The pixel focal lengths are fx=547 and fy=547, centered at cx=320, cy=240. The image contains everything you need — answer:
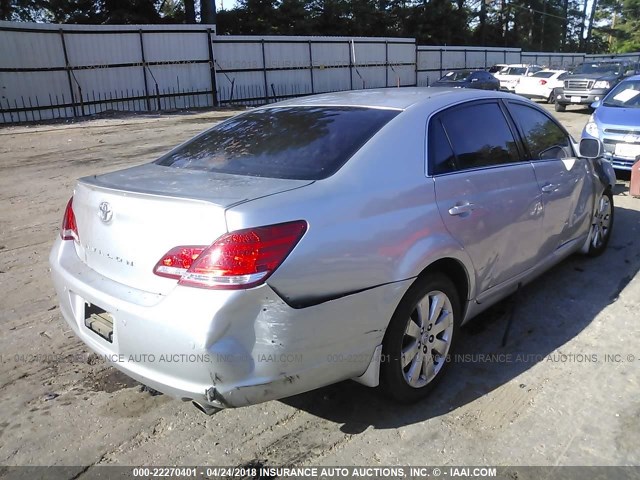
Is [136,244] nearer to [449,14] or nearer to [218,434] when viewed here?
[218,434]

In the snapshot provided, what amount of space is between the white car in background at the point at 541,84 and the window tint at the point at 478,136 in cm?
2159

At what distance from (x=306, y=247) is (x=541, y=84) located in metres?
24.5

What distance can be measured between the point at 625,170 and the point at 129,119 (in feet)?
46.8

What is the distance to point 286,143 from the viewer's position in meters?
3.16

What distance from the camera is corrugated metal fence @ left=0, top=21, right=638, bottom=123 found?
17109 mm

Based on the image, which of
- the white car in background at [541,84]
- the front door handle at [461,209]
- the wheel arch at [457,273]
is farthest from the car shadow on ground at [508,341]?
the white car in background at [541,84]

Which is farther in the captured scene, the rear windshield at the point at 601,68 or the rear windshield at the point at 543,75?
the rear windshield at the point at 543,75

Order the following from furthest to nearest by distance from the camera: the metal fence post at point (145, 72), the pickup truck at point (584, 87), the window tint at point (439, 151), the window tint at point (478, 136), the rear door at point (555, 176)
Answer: the metal fence post at point (145, 72) → the pickup truck at point (584, 87) → the rear door at point (555, 176) → the window tint at point (478, 136) → the window tint at point (439, 151)

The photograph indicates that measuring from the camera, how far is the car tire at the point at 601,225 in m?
4.96

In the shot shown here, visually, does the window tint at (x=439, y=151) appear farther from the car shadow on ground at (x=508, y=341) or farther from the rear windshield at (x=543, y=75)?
the rear windshield at (x=543, y=75)

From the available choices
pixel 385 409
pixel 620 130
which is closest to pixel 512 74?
pixel 620 130

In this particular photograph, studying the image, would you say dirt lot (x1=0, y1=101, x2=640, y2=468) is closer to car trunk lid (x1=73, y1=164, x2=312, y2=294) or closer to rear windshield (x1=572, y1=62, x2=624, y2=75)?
car trunk lid (x1=73, y1=164, x2=312, y2=294)

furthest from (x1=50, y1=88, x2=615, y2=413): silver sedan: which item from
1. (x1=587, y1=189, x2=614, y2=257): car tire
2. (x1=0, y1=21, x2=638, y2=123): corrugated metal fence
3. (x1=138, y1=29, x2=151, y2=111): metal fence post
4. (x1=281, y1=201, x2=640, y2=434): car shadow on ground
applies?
(x1=138, y1=29, x2=151, y2=111): metal fence post

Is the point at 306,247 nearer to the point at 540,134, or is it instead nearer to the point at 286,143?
the point at 286,143
